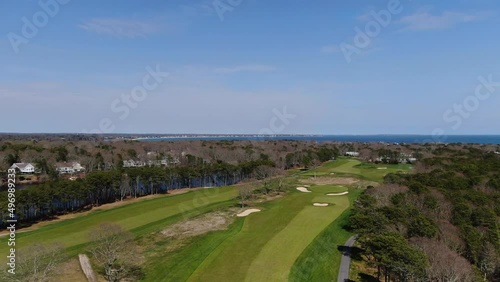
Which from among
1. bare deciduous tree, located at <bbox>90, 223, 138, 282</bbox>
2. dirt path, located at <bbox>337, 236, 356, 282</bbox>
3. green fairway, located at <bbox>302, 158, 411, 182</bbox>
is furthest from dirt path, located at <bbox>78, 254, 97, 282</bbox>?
green fairway, located at <bbox>302, 158, 411, 182</bbox>

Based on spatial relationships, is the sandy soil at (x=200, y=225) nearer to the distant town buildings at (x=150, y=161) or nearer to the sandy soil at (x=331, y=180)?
the sandy soil at (x=331, y=180)

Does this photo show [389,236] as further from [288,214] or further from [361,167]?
[361,167]

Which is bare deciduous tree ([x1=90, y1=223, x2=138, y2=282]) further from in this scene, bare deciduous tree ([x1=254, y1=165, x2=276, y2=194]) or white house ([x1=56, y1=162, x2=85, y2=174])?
white house ([x1=56, y1=162, x2=85, y2=174])

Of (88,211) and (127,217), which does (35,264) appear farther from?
(88,211)

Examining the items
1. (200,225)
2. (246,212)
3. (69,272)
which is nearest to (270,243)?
(200,225)

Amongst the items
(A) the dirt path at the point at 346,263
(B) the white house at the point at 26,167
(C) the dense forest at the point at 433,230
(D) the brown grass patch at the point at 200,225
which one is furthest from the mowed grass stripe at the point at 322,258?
(B) the white house at the point at 26,167

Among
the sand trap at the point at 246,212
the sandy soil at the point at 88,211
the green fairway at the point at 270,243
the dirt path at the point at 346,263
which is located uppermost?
the green fairway at the point at 270,243
